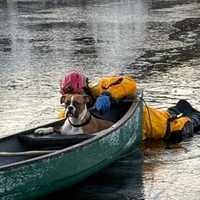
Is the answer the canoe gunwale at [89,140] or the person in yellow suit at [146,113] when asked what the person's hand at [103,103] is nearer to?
the person in yellow suit at [146,113]

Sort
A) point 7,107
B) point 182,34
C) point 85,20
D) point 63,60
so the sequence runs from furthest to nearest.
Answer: point 85,20, point 182,34, point 63,60, point 7,107

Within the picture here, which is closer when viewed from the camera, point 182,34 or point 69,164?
point 69,164

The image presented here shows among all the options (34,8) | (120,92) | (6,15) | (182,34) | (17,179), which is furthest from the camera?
(34,8)

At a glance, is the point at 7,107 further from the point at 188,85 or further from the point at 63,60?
the point at 63,60

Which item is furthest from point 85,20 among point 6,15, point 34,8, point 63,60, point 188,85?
point 188,85

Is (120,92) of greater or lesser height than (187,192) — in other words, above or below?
above

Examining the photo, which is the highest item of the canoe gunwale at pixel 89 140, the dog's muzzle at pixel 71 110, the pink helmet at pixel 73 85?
the pink helmet at pixel 73 85

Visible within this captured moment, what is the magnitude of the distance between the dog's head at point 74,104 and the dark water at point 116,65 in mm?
851

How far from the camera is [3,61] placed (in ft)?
67.6

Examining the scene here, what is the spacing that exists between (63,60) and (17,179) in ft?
42.2

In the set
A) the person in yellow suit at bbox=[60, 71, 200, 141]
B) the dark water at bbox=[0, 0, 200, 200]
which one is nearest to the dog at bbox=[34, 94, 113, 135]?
the dark water at bbox=[0, 0, 200, 200]

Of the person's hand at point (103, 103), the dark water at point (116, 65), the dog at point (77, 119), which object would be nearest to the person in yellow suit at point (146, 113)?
the person's hand at point (103, 103)

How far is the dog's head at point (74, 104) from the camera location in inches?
356

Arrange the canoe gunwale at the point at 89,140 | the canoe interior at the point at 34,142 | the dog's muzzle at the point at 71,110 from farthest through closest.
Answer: the dog's muzzle at the point at 71,110 → the canoe interior at the point at 34,142 → the canoe gunwale at the point at 89,140
